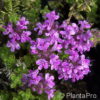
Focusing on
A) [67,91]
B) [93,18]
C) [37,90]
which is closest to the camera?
[37,90]

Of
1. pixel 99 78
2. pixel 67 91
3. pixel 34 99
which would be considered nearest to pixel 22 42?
pixel 34 99

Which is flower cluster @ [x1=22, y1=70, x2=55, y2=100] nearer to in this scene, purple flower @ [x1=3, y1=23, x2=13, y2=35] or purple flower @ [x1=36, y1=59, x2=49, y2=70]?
purple flower @ [x1=36, y1=59, x2=49, y2=70]

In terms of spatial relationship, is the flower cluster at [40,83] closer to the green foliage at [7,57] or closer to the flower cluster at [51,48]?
the flower cluster at [51,48]

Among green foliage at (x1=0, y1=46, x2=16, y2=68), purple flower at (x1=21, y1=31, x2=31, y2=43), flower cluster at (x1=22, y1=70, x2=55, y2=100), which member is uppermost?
purple flower at (x1=21, y1=31, x2=31, y2=43)

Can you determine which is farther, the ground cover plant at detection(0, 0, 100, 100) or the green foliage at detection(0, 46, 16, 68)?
the green foliage at detection(0, 46, 16, 68)

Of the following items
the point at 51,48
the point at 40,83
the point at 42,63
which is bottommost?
the point at 40,83

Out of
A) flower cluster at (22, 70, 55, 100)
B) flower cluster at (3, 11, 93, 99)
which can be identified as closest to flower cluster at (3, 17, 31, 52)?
flower cluster at (3, 11, 93, 99)

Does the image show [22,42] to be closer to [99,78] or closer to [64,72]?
[64,72]

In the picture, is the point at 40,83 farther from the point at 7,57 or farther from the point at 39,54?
the point at 7,57

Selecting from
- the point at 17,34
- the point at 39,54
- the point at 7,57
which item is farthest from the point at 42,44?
the point at 7,57

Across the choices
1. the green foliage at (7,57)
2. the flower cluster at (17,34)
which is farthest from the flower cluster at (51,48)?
the green foliage at (7,57)

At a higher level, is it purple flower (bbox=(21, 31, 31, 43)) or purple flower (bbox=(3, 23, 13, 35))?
purple flower (bbox=(3, 23, 13, 35))
